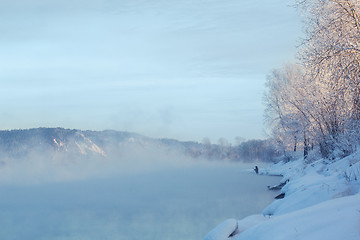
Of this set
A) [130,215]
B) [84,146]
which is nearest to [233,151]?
[84,146]

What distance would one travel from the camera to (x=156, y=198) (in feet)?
90.9

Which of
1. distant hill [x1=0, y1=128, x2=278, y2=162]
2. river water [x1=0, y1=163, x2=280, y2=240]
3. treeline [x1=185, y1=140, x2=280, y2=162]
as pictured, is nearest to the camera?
river water [x1=0, y1=163, x2=280, y2=240]

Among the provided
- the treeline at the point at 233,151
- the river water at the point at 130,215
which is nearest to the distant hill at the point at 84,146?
the treeline at the point at 233,151

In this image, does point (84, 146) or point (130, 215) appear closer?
point (130, 215)

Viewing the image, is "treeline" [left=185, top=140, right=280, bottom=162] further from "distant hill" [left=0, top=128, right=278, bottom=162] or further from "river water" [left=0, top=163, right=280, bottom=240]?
"river water" [left=0, top=163, right=280, bottom=240]

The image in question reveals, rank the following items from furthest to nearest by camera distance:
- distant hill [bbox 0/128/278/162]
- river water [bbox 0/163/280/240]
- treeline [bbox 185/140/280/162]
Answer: distant hill [bbox 0/128/278/162]
treeline [bbox 185/140/280/162]
river water [bbox 0/163/280/240]

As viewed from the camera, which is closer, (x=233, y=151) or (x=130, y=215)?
(x=130, y=215)

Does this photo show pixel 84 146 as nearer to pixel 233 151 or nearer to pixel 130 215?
pixel 233 151

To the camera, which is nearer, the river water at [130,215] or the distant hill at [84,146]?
the river water at [130,215]

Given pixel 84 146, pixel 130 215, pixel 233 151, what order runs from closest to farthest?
pixel 130 215 → pixel 233 151 → pixel 84 146

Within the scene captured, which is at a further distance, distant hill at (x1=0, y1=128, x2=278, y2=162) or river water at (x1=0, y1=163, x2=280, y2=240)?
distant hill at (x1=0, y1=128, x2=278, y2=162)

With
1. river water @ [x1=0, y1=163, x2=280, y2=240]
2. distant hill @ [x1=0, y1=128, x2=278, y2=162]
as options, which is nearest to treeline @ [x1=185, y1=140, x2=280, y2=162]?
distant hill @ [x1=0, y1=128, x2=278, y2=162]

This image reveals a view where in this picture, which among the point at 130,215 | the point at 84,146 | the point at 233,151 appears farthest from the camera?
the point at 84,146

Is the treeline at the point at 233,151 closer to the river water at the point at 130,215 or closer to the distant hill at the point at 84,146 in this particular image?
the distant hill at the point at 84,146
